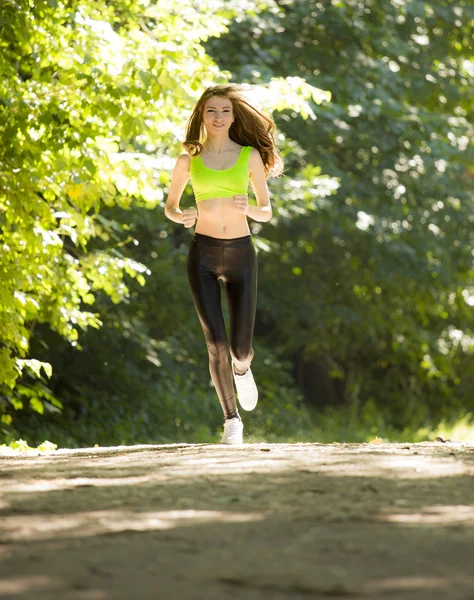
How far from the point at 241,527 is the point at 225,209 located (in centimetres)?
353

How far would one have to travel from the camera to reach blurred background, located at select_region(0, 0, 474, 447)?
1508 centimetres

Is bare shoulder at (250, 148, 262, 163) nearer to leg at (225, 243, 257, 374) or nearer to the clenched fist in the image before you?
leg at (225, 243, 257, 374)

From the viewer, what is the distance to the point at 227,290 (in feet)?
24.9

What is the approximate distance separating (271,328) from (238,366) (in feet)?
40.6

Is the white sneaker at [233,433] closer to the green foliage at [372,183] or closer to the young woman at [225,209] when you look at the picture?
the young woman at [225,209]

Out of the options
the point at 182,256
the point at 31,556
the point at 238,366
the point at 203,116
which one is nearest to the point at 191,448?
the point at 238,366

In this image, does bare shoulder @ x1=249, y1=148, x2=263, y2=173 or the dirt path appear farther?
bare shoulder @ x1=249, y1=148, x2=263, y2=173

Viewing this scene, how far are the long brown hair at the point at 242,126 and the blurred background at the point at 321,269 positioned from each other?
7.50 feet

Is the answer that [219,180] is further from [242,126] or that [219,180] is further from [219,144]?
[242,126]

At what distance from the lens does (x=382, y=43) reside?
17078 millimetres

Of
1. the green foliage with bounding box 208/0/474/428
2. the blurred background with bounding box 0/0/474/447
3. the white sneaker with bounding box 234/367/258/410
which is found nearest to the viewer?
the white sneaker with bounding box 234/367/258/410

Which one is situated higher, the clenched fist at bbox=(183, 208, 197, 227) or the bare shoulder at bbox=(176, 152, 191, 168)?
the bare shoulder at bbox=(176, 152, 191, 168)

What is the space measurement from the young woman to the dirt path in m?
1.51

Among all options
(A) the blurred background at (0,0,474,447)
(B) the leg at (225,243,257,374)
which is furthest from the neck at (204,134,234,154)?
(A) the blurred background at (0,0,474,447)
